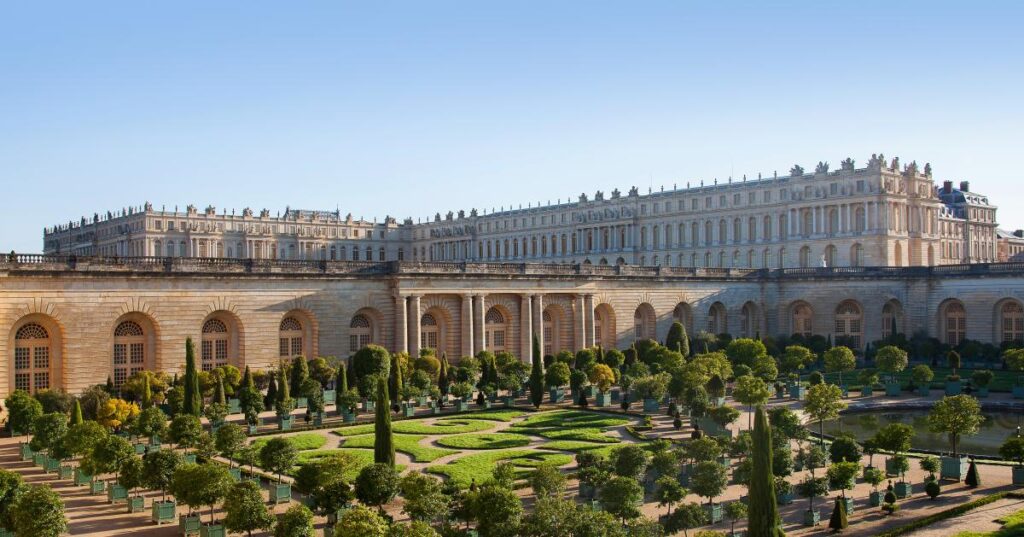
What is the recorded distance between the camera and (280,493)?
86.4ft

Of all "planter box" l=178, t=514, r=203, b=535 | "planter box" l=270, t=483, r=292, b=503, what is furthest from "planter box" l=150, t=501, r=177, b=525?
"planter box" l=270, t=483, r=292, b=503

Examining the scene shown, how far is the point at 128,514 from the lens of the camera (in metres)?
25.7

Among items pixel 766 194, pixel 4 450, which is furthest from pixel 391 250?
pixel 4 450

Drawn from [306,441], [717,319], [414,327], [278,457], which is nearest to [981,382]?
[717,319]

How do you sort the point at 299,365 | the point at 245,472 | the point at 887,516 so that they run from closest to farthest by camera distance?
the point at 887,516 < the point at 245,472 < the point at 299,365

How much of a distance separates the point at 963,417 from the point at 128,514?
2518 cm

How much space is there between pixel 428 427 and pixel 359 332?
15.4 m

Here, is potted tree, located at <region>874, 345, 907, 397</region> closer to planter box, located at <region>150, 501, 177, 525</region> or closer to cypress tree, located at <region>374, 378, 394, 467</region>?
cypress tree, located at <region>374, 378, 394, 467</region>

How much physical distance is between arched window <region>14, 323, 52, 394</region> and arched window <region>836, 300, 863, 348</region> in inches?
2020

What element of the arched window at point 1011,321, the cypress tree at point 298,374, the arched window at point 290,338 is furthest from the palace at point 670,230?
the cypress tree at point 298,374

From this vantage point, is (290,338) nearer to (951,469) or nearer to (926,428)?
(926,428)

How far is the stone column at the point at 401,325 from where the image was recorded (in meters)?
52.1

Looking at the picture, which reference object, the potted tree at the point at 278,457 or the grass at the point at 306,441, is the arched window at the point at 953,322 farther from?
the potted tree at the point at 278,457

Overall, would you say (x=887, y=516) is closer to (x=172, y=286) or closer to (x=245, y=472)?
(x=245, y=472)
